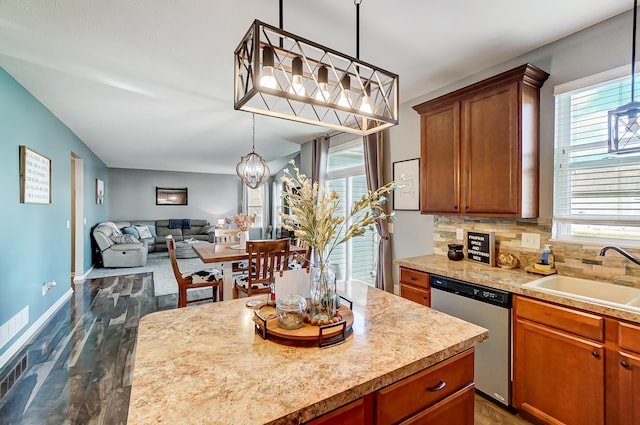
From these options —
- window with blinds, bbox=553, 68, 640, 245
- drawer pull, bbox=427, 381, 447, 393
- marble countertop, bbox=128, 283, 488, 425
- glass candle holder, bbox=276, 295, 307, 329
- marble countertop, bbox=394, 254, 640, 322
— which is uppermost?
window with blinds, bbox=553, 68, 640, 245

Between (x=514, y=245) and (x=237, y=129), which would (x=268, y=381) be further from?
(x=237, y=129)

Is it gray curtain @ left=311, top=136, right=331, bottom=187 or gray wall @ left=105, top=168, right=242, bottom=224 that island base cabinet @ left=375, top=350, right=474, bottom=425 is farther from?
gray wall @ left=105, top=168, right=242, bottom=224

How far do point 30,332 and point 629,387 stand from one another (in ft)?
15.9

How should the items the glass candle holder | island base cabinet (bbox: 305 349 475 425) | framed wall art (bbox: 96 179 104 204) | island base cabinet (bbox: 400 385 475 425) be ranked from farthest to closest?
framed wall art (bbox: 96 179 104 204)
the glass candle holder
island base cabinet (bbox: 400 385 475 425)
island base cabinet (bbox: 305 349 475 425)

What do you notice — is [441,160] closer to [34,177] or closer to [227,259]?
[227,259]

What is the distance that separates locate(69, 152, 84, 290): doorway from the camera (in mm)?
5633

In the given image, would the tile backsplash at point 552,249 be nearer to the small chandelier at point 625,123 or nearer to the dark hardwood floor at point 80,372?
the small chandelier at point 625,123

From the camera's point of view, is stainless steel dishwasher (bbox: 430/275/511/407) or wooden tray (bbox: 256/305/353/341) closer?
wooden tray (bbox: 256/305/353/341)

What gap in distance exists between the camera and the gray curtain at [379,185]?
3498 millimetres

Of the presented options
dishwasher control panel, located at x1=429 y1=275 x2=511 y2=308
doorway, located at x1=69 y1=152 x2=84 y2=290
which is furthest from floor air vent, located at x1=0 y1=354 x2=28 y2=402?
doorway, located at x1=69 y1=152 x2=84 y2=290

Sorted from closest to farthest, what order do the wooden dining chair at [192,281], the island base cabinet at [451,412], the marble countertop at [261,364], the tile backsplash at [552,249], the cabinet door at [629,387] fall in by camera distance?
the marble countertop at [261,364] → the island base cabinet at [451,412] → the cabinet door at [629,387] → the tile backsplash at [552,249] → the wooden dining chair at [192,281]

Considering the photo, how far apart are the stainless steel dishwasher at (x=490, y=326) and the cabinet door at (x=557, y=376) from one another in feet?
0.22

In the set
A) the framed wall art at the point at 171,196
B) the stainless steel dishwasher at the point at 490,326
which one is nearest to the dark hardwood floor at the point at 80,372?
the stainless steel dishwasher at the point at 490,326

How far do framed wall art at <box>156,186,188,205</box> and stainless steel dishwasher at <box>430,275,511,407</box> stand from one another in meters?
9.54
